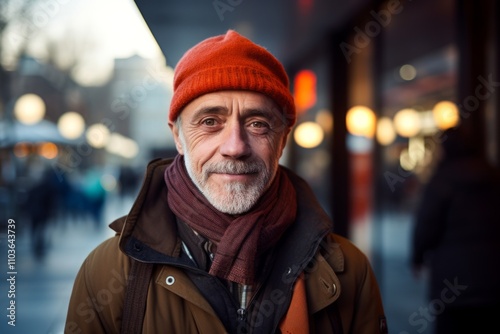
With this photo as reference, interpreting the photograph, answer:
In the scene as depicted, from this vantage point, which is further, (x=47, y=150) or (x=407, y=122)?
(x=47, y=150)

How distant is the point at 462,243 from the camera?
12.1 feet

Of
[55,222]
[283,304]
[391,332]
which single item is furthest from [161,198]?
[55,222]

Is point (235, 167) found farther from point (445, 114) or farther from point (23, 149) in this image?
point (23, 149)

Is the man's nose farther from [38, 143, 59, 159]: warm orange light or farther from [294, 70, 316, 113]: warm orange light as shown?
[294, 70, 316, 113]: warm orange light

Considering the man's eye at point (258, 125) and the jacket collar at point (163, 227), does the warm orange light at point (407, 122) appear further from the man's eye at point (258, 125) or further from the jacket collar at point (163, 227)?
the man's eye at point (258, 125)

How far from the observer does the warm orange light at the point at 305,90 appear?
9.38 m

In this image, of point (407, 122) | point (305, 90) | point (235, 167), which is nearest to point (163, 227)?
point (235, 167)

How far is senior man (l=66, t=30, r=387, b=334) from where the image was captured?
5.37 ft

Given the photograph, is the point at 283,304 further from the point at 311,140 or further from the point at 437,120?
the point at 311,140

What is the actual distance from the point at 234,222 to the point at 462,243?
98.3 inches

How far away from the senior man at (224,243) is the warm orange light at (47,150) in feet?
17.2

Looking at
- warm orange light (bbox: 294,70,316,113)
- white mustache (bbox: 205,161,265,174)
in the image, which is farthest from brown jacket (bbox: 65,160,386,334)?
warm orange light (bbox: 294,70,316,113)

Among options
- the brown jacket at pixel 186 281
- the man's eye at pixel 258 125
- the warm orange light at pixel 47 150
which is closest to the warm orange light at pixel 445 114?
the brown jacket at pixel 186 281

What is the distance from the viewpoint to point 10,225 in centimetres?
223
